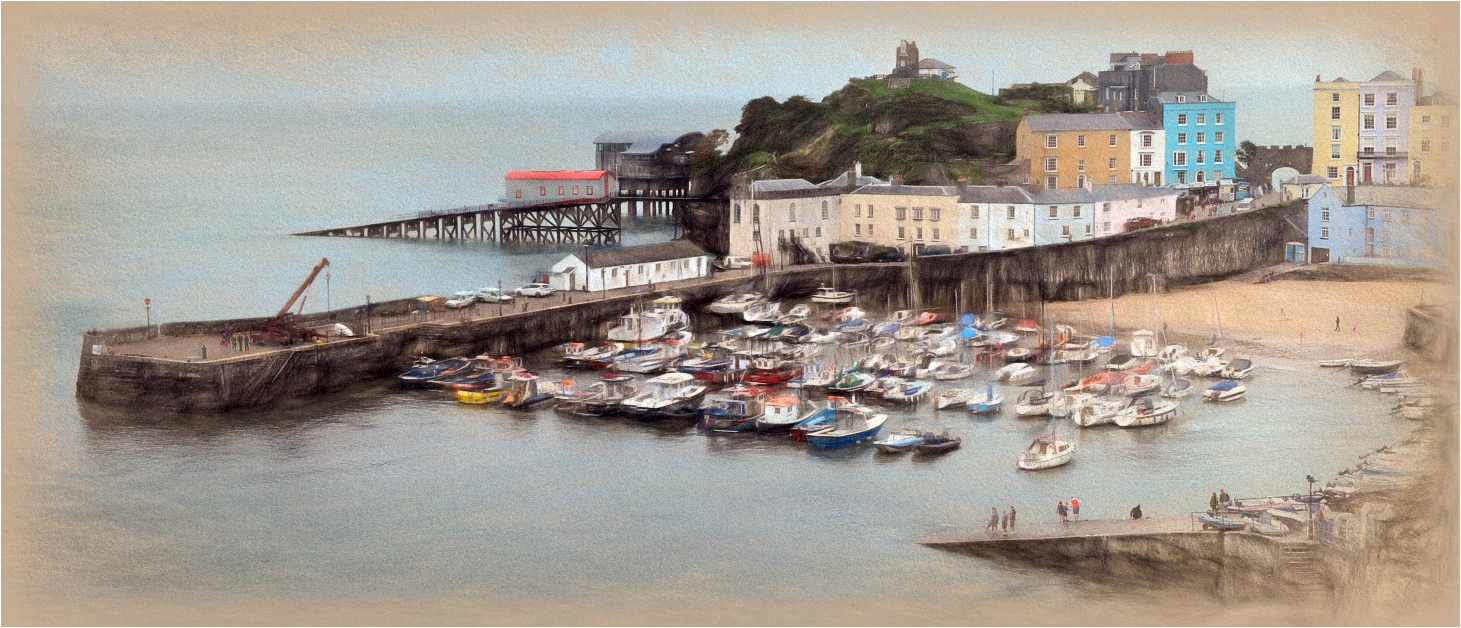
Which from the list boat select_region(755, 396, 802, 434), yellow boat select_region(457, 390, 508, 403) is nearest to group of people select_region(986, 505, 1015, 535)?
boat select_region(755, 396, 802, 434)

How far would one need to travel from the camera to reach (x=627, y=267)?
24.2 metres

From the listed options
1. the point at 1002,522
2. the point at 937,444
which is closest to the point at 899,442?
the point at 937,444

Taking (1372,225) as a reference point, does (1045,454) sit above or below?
below

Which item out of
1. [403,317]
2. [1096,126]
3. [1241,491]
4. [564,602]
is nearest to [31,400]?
[403,317]

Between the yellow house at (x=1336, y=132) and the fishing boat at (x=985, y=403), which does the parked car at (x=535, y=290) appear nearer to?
the fishing boat at (x=985, y=403)

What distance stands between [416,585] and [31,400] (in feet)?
18.8

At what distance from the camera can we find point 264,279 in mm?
25078

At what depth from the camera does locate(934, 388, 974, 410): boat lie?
18719mm

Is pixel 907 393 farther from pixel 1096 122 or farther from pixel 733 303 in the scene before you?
pixel 1096 122

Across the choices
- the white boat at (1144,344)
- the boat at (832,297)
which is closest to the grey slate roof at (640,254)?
the boat at (832,297)

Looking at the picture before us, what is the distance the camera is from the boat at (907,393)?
1895 cm

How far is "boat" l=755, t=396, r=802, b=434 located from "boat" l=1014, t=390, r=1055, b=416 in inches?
88.2

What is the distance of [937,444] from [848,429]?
3.05 ft

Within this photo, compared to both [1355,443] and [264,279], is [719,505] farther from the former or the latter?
[264,279]
